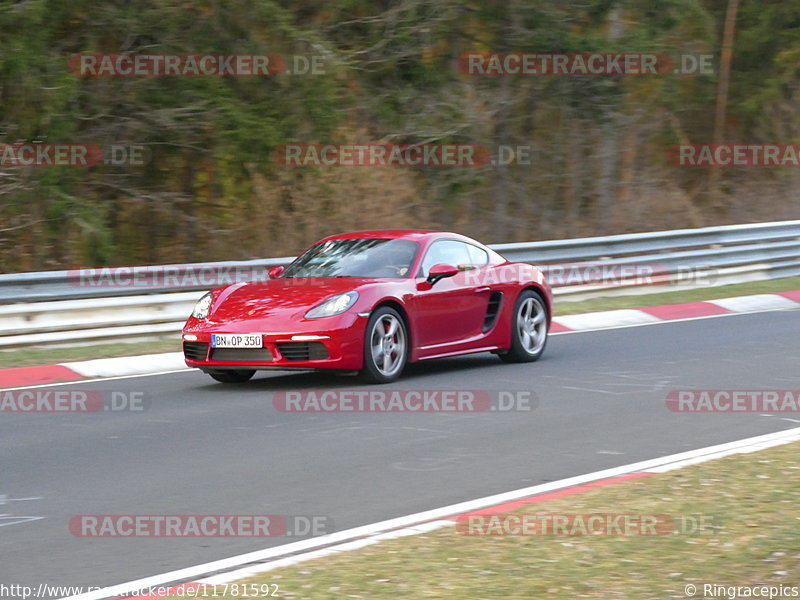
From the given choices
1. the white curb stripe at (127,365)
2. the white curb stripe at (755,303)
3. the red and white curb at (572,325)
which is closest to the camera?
the red and white curb at (572,325)

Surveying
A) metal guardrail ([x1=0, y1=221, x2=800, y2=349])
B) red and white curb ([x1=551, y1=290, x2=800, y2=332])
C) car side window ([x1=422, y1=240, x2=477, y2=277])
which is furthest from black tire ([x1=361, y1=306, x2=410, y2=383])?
red and white curb ([x1=551, y1=290, x2=800, y2=332])

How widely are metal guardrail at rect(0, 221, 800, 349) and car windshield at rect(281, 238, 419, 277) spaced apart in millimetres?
2734

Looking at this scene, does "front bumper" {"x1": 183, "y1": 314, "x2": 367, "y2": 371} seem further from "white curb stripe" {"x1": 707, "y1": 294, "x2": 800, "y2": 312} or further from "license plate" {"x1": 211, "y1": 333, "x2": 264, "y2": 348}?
"white curb stripe" {"x1": 707, "y1": 294, "x2": 800, "y2": 312}

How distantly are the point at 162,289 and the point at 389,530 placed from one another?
8684 millimetres

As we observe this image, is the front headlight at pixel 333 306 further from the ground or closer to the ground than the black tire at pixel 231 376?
further from the ground

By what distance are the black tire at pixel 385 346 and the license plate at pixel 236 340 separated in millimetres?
894

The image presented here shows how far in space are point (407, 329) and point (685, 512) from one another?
16.6 feet

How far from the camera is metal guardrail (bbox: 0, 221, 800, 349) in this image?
1292 cm

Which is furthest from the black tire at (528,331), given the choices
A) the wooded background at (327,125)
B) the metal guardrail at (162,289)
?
the wooded background at (327,125)

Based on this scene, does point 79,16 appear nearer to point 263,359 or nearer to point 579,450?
point 263,359

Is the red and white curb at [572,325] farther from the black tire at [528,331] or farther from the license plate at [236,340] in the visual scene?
the black tire at [528,331]

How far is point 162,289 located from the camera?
14.0 m

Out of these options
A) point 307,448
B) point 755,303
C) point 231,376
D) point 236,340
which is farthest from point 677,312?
point 307,448

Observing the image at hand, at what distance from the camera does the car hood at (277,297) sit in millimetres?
10320
